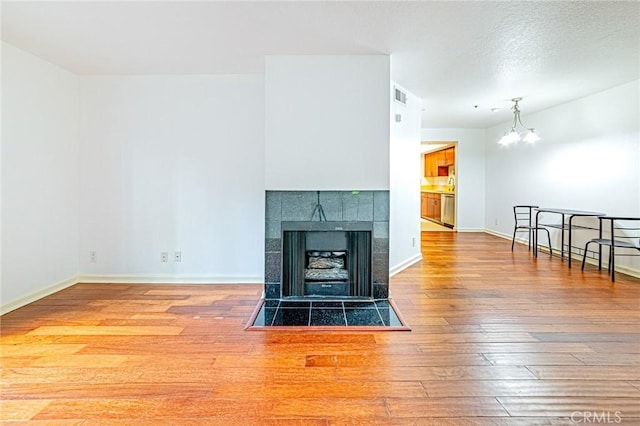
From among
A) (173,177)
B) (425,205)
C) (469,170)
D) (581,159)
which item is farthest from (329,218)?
(425,205)

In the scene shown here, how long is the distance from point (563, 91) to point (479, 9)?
10.3 ft

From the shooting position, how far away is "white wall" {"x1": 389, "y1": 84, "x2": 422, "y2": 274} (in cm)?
464

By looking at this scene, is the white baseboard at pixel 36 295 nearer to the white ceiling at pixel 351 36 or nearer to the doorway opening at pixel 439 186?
the white ceiling at pixel 351 36

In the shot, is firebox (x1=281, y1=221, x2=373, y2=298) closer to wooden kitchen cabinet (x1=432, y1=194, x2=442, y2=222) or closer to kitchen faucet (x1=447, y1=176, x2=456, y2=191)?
kitchen faucet (x1=447, y1=176, x2=456, y2=191)

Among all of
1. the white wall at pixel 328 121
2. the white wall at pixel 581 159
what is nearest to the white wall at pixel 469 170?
the white wall at pixel 581 159

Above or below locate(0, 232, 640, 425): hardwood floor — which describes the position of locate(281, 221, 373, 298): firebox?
above

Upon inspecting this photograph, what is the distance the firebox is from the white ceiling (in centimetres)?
166

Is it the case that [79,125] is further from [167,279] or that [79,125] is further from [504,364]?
[504,364]

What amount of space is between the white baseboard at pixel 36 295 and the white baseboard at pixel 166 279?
0.17 metres

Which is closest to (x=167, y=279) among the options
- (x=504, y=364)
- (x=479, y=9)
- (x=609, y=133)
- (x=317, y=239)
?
(x=317, y=239)

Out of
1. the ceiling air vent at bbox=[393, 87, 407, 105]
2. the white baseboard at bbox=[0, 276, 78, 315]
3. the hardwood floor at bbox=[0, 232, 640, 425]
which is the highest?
the ceiling air vent at bbox=[393, 87, 407, 105]

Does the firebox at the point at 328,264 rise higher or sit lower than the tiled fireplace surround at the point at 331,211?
lower

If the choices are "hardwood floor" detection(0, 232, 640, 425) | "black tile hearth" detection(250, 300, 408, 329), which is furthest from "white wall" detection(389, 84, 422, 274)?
"black tile hearth" detection(250, 300, 408, 329)

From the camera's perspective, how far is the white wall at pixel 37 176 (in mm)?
3297
